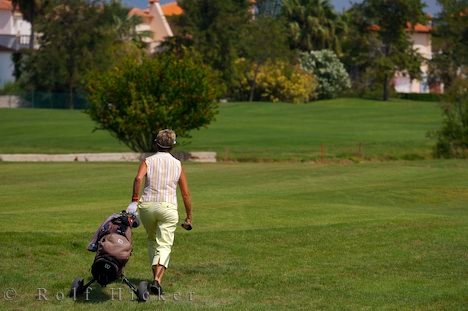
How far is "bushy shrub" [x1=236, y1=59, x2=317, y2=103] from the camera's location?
10769cm

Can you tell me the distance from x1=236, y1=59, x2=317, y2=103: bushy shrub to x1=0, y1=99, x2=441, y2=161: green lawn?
33.6 ft

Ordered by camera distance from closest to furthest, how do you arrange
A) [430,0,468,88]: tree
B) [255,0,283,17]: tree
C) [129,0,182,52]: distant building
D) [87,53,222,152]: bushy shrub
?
[87,53,222,152]: bushy shrub
[430,0,468,88]: tree
[129,0,182,52]: distant building
[255,0,283,17]: tree

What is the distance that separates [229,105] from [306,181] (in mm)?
63530

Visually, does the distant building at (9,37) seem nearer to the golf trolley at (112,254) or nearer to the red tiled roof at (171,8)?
the red tiled roof at (171,8)

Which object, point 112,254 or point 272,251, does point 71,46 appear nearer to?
point 272,251

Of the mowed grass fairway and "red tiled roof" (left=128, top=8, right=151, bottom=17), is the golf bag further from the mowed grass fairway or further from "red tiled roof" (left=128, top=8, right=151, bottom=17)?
"red tiled roof" (left=128, top=8, right=151, bottom=17)

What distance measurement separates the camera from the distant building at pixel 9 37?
114000 millimetres

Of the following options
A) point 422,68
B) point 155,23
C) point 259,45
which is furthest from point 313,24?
point 422,68

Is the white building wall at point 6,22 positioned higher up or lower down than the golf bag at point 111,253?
higher up

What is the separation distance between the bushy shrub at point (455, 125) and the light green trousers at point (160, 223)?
3759 cm

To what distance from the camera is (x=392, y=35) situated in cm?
11688

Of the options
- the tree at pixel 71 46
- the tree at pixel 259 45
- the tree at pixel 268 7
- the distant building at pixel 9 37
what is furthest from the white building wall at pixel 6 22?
the tree at pixel 268 7

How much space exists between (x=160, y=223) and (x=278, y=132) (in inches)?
2226

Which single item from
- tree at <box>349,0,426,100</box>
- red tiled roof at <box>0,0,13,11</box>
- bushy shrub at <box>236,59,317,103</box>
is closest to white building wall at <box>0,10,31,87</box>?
red tiled roof at <box>0,0,13,11</box>
